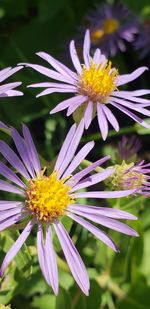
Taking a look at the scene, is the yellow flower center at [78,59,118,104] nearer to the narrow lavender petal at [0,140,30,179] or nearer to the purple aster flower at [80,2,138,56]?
the narrow lavender petal at [0,140,30,179]

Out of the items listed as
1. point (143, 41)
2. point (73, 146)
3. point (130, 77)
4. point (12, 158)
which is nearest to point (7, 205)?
point (12, 158)

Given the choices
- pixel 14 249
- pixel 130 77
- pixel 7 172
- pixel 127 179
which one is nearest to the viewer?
pixel 14 249

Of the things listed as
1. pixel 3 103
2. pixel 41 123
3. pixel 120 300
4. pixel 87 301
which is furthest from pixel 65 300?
pixel 41 123

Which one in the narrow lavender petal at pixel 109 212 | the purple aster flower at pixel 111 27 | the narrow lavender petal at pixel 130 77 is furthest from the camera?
the purple aster flower at pixel 111 27

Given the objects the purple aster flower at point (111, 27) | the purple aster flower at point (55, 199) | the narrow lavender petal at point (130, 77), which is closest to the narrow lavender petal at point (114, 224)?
the purple aster flower at point (55, 199)

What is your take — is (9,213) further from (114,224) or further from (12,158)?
(114,224)

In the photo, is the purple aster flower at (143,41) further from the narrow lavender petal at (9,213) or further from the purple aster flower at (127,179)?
the narrow lavender petal at (9,213)
